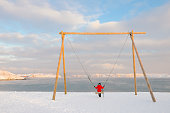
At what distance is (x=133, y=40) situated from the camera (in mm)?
11539

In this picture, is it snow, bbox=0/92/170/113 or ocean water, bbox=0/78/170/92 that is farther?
ocean water, bbox=0/78/170/92

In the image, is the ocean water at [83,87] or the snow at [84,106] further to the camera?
the ocean water at [83,87]

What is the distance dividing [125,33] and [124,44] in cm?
95

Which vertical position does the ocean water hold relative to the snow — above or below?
below

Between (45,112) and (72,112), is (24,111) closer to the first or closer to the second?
(45,112)

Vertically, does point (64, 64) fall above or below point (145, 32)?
below

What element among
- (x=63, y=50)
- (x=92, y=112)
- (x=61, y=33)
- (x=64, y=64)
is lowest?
(x=92, y=112)

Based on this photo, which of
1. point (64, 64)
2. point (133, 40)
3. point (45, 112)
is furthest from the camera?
point (64, 64)

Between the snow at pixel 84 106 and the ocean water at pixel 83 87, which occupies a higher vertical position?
the snow at pixel 84 106

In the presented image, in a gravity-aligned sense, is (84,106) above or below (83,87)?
above

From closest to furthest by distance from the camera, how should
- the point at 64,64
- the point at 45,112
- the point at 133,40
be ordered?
the point at 45,112 → the point at 133,40 → the point at 64,64

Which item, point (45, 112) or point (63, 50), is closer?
point (45, 112)

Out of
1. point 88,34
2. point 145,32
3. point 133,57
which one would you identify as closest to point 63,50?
point 88,34

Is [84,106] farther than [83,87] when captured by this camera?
No
